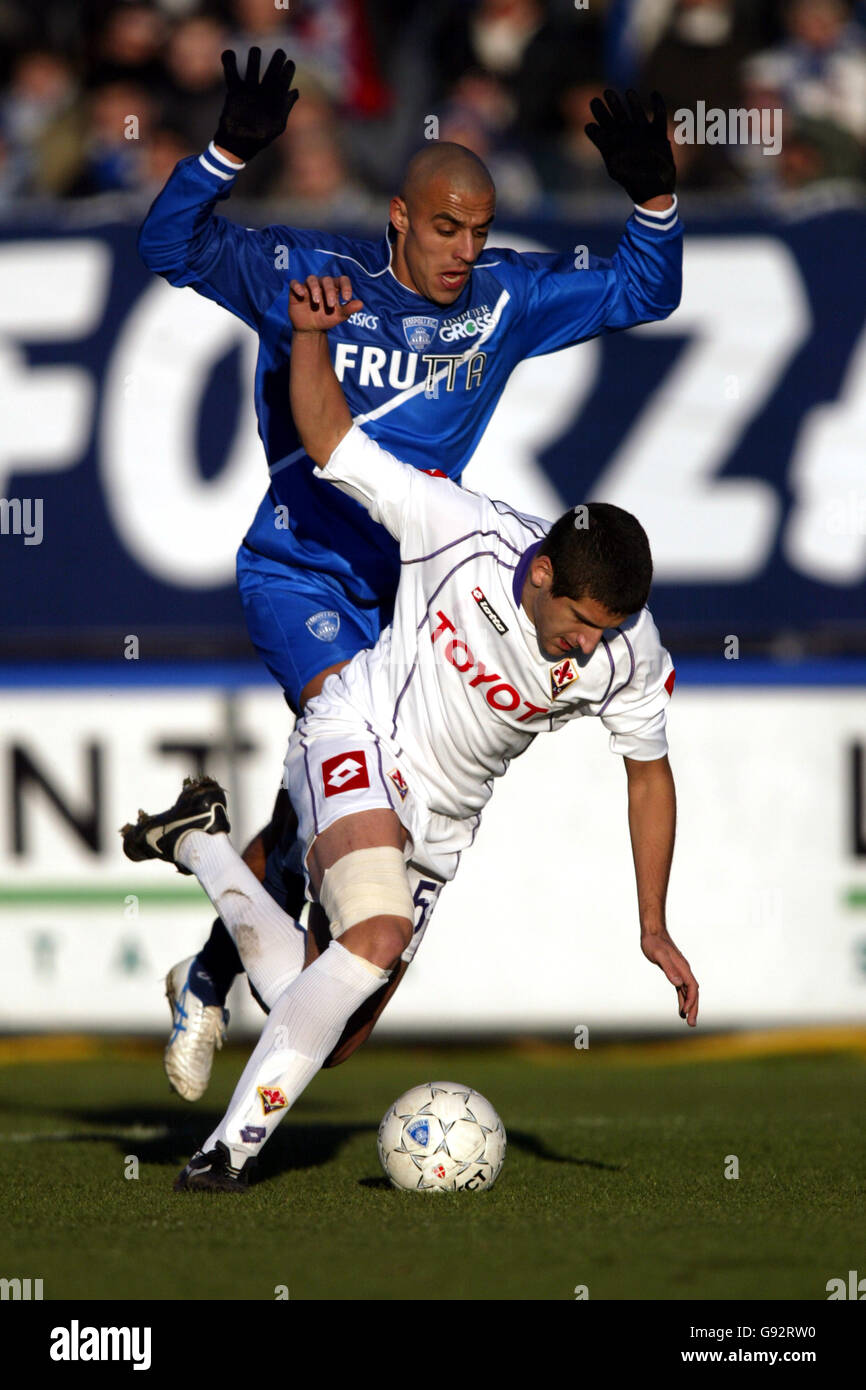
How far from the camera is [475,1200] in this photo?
5.74 meters

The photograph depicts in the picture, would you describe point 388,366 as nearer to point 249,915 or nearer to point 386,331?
point 386,331

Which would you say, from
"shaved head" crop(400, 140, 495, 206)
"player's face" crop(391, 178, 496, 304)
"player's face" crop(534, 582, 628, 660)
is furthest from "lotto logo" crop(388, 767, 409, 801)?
"shaved head" crop(400, 140, 495, 206)

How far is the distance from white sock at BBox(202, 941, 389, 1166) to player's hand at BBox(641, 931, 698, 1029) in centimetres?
79

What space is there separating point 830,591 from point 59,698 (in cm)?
399

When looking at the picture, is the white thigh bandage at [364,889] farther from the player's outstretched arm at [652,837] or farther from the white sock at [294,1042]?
the player's outstretched arm at [652,837]

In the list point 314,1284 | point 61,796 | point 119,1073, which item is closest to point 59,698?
point 61,796

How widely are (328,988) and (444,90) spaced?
8.55 m

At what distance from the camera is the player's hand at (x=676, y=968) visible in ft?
18.7

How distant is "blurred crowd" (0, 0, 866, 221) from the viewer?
11.6 m

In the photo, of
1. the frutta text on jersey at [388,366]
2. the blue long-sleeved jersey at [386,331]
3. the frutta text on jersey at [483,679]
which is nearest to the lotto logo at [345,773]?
the frutta text on jersey at [483,679]

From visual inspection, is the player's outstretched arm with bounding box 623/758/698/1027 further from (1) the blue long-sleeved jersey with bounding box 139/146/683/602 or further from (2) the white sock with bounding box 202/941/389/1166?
(1) the blue long-sleeved jersey with bounding box 139/146/683/602

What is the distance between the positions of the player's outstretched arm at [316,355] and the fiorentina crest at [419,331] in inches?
28.1

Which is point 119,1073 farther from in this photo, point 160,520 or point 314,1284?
point 314,1284

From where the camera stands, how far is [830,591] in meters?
10.3
